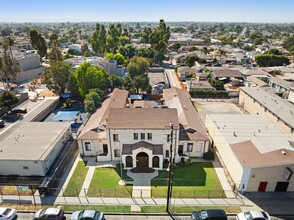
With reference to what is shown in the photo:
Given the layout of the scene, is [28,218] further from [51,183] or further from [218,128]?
[218,128]

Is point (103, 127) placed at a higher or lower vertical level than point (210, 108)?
higher

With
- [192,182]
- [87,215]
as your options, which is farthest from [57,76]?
[192,182]

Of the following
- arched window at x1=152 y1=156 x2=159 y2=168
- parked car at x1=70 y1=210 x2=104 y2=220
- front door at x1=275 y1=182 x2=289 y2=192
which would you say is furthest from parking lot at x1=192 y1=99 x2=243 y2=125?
parked car at x1=70 y1=210 x2=104 y2=220

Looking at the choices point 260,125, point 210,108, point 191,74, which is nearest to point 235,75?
point 191,74

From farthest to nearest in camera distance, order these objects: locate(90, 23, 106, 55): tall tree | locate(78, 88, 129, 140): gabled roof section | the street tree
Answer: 1. locate(90, 23, 106, 55): tall tree
2. the street tree
3. locate(78, 88, 129, 140): gabled roof section

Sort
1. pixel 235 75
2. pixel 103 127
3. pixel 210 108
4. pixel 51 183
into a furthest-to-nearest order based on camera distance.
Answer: pixel 235 75 < pixel 210 108 < pixel 103 127 < pixel 51 183

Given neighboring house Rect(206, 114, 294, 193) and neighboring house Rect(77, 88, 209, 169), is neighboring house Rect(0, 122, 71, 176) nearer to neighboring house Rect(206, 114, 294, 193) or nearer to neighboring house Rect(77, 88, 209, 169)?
neighboring house Rect(77, 88, 209, 169)

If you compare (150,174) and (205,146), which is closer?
(150,174)
